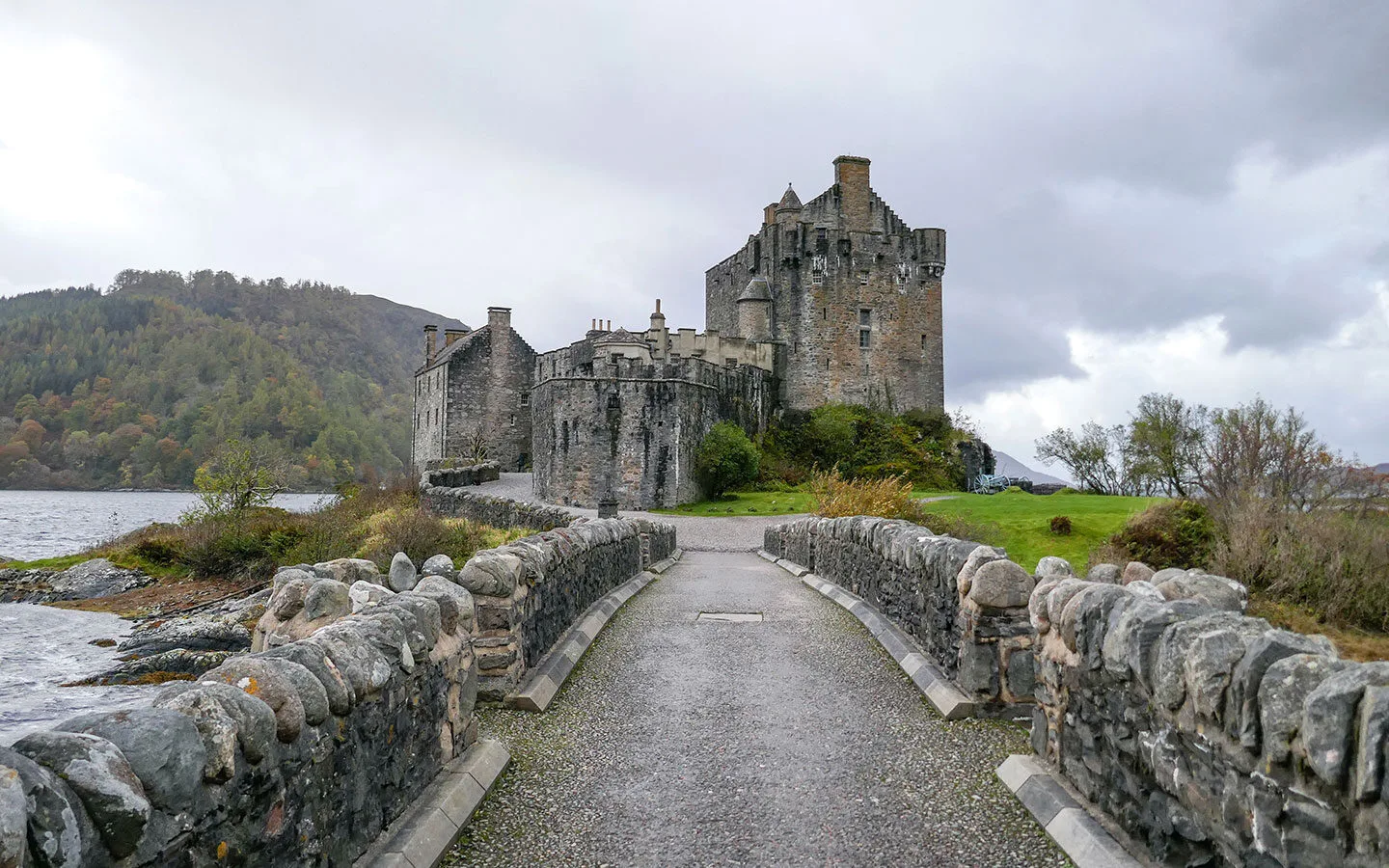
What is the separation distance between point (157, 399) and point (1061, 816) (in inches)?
4851

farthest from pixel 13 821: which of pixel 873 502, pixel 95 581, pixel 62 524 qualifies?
pixel 62 524

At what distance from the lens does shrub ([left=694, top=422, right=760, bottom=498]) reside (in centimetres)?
3822

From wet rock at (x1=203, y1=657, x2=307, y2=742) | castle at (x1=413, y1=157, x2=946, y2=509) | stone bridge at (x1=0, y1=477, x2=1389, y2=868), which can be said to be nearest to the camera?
stone bridge at (x1=0, y1=477, x2=1389, y2=868)

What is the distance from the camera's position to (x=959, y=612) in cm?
743

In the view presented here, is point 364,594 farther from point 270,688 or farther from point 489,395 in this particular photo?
point 489,395

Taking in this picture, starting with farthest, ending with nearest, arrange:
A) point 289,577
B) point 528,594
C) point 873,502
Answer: point 873,502 → point 528,594 → point 289,577

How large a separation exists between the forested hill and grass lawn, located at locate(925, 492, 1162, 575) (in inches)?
2913

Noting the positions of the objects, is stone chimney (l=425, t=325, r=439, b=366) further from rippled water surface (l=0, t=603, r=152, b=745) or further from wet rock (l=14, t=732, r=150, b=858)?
wet rock (l=14, t=732, r=150, b=858)

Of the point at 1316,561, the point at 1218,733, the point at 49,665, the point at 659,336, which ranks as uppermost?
the point at 659,336

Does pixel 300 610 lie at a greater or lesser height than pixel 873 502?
lesser

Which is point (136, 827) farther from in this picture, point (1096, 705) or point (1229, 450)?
point (1229, 450)

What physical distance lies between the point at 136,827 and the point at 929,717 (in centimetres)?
562

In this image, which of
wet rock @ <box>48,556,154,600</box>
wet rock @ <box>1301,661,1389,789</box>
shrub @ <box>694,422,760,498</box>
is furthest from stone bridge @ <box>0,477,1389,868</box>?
shrub @ <box>694,422,760,498</box>

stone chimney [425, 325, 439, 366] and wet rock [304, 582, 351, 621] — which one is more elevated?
stone chimney [425, 325, 439, 366]
